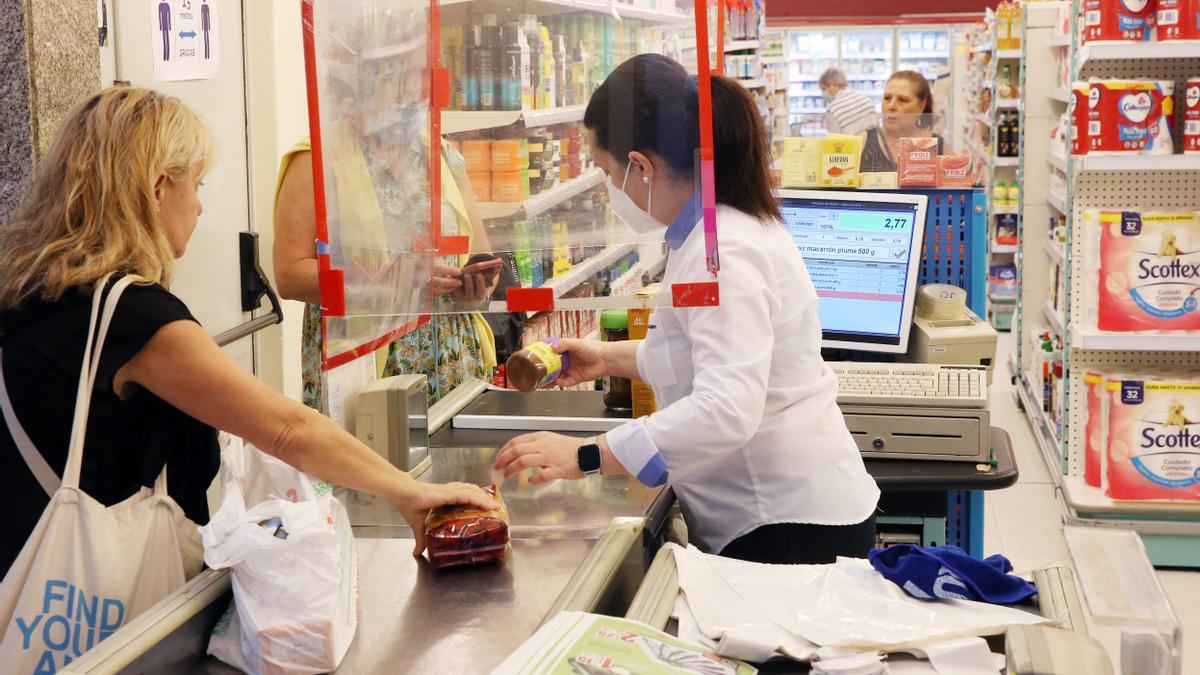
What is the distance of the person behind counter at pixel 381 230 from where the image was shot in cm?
198

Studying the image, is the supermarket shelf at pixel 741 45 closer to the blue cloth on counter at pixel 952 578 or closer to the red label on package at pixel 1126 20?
the red label on package at pixel 1126 20

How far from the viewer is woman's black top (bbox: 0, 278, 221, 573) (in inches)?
73.9

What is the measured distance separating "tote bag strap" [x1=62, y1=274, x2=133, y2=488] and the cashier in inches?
27.3

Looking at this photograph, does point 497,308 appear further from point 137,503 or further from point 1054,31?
point 1054,31

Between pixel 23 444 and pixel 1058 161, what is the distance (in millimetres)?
6068

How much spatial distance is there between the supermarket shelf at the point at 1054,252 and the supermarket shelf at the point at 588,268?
492 centimetres

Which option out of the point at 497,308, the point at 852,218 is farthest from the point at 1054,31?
the point at 497,308

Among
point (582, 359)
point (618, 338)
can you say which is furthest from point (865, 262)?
point (582, 359)

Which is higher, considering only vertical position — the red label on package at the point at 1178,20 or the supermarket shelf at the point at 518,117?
the red label on package at the point at 1178,20

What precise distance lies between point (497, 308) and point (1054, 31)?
244 inches

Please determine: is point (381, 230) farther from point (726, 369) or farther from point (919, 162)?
point (919, 162)

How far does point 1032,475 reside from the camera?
6.34 meters

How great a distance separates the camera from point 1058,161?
6805mm

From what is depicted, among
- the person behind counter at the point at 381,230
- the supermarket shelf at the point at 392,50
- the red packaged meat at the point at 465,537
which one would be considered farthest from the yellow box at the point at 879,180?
the red packaged meat at the point at 465,537
